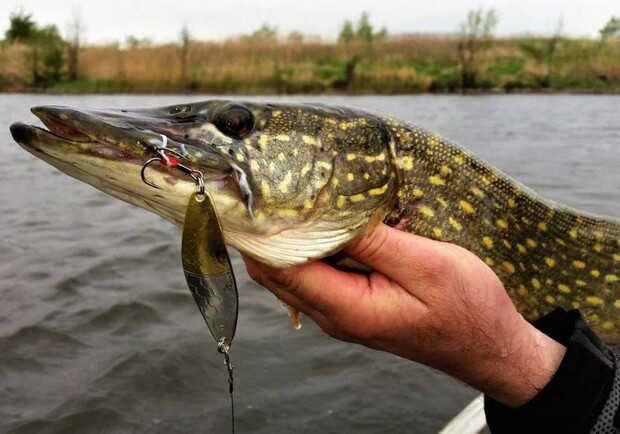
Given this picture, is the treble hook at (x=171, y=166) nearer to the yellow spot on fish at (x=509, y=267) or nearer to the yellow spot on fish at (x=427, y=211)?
the yellow spot on fish at (x=427, y=211)

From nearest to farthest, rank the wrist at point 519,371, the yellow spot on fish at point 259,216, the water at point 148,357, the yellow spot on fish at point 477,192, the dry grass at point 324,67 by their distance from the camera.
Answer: the yellow spot on fish at point 259,216
the wrist at point 519,371
the yellow spot on fish at point 477,192
the water at point 148,357
the dry grass at point 324,67

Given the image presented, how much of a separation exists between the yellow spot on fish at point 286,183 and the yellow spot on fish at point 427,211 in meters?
0.42

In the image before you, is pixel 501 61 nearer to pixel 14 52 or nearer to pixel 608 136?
pixel 608 136

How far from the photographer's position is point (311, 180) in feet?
5.07

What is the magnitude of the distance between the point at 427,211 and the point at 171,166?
76 centimetres

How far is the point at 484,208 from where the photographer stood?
1844 millimetres

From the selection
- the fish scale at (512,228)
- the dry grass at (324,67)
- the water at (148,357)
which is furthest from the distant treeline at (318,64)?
the fish scale at (512,228)

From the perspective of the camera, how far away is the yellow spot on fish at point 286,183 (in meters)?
1.49

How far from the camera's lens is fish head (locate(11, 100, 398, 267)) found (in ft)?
4.28

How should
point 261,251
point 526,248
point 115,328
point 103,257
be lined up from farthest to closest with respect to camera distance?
point 103,257 → point 115,328 → point 526,248 → point 261,251

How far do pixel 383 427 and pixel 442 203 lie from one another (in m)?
1.40

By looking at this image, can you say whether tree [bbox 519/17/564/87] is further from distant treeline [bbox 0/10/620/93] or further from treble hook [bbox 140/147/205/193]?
treble hook [bbox 140/147/205/193]

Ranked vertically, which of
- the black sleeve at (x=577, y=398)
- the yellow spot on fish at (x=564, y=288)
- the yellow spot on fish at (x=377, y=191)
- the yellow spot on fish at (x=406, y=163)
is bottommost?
the black sleeve at (x=577, y=398)

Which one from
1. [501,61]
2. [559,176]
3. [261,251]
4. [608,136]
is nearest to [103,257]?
[261,251]
